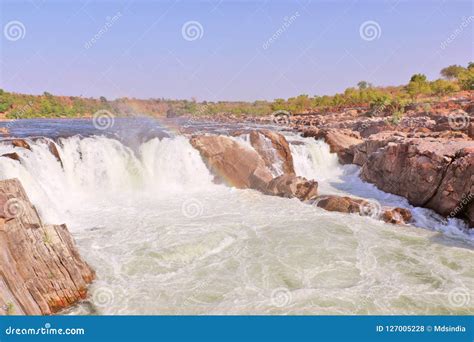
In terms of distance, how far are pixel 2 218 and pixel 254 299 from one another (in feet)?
17.2

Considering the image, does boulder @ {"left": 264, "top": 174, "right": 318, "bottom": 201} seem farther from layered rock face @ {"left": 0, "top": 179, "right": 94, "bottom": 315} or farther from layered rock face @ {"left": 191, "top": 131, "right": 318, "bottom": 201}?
layered rock face @ {"left": 0, "top": 179, "right": 94, "bottom": 315}

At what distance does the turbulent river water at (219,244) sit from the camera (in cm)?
752

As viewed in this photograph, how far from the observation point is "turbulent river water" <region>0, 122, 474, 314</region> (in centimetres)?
Answer: 752

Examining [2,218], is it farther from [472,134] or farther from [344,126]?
[344,126]

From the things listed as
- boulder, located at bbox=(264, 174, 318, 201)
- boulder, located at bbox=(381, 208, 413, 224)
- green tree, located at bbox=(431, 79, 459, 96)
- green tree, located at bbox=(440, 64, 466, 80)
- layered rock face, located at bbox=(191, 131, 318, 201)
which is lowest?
boulder, located at bbox=(381, 208, 413, 224)

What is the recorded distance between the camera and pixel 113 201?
15.2 meters

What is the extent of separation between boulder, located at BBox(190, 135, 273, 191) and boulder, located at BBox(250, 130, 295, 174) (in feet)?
3.25

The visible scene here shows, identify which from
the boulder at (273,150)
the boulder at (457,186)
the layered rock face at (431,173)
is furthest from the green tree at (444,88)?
the boulder at (457,186)

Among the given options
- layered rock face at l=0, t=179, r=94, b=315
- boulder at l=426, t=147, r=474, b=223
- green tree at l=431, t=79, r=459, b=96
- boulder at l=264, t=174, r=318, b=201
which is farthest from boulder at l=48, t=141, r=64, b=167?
green tree at l=431, t=79, r=459, b=96

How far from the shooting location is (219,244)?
34.4 ft

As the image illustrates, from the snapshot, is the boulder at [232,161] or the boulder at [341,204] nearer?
the boulder at [341,204]

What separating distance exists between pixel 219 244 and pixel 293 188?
636 centimetres

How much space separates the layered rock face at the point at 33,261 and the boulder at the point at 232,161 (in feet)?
36.5

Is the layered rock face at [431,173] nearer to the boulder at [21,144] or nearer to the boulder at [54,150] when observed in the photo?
the boulder at [54,150]
